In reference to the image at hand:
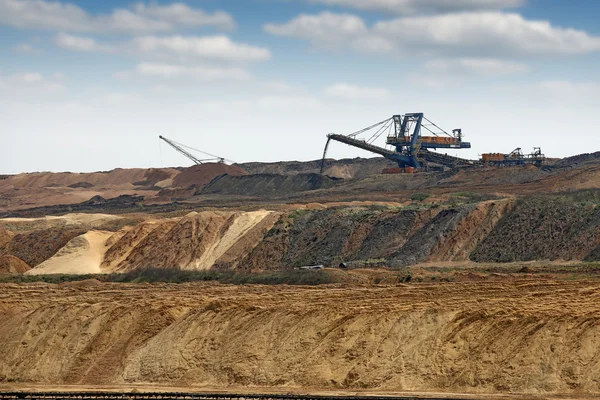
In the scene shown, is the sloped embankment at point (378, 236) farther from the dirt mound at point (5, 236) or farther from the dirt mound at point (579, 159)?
the dirt mound at point (579, 159)

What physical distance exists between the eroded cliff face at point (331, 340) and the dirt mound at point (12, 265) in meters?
28.4

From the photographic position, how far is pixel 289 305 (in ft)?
136

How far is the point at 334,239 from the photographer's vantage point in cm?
7112

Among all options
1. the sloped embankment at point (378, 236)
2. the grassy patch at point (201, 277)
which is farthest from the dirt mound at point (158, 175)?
the grassy patch at point (201, 277)

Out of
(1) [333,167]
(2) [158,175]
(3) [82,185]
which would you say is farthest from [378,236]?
(3) [82,185]

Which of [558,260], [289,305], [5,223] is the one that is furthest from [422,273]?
[5,223]

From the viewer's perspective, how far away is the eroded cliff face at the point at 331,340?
33.5 metres

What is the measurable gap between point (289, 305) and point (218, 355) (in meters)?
5.17

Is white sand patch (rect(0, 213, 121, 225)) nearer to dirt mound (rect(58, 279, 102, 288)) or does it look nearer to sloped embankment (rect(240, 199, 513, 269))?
sloped embankment (rect(240, 199, 513, 269))

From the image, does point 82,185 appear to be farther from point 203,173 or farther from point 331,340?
point 331,340

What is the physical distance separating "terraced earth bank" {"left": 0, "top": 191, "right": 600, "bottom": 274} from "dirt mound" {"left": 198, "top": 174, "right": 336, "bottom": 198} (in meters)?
51.7

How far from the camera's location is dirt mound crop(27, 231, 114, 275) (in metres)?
71.9

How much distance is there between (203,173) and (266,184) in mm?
19350

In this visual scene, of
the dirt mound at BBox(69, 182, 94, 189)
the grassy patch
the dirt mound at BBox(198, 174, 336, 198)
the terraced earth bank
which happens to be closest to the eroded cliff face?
the grassy patch
